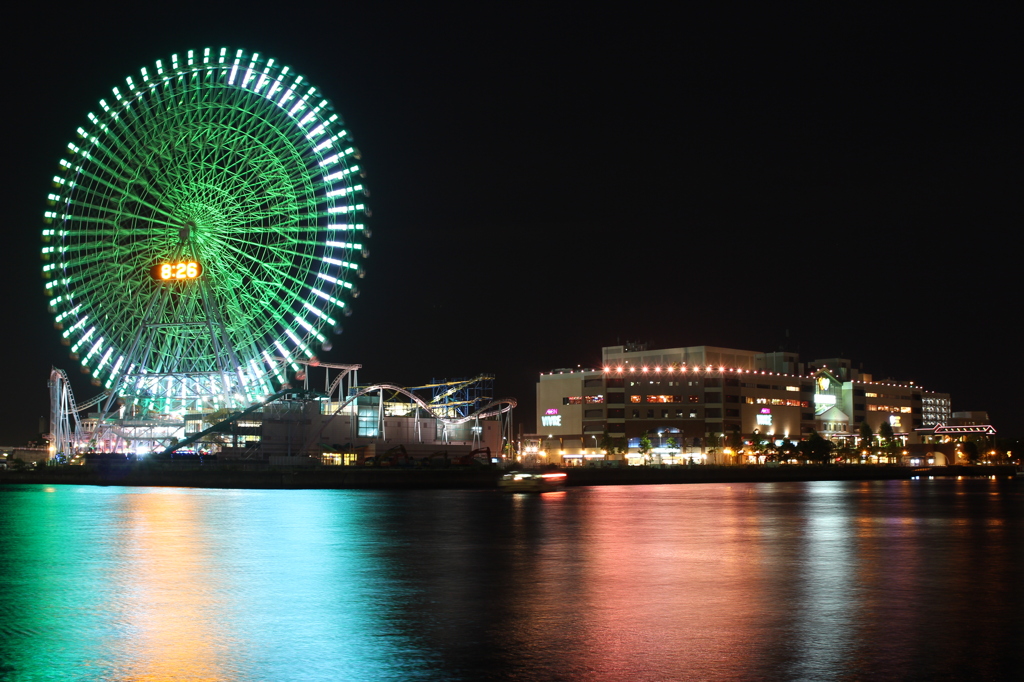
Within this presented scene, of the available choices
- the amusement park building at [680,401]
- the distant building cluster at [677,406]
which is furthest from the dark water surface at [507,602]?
the amusement park building at [680,401]

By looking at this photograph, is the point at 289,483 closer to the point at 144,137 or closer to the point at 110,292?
the point at 110,292

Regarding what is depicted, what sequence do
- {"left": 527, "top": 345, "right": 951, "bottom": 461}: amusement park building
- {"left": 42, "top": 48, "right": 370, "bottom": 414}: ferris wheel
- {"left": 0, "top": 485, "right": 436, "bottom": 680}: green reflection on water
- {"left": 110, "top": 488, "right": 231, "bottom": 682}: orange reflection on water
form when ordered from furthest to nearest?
{"left": 527, "top": 345, "right": 951, "bottom": 461}: amusement park building < {"left": 42, "top": 48, "right": 370, "bottom": 414}: ferris wheel < {"left": 0, "top": 485, "right": 436, "bottom": 680}: green reflection on water < {"left": 110, "top": 488, "right": 231, "bottom": 682}: orange reflection on water

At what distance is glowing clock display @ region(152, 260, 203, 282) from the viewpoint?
72.8 m

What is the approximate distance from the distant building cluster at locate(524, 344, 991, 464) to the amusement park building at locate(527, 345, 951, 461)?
0.46 feet

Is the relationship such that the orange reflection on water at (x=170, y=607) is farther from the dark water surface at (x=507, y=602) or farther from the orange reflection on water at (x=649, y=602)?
the orange reflection on water at (x=649, y=602)

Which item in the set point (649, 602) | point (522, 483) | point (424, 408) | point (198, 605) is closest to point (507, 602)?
point (649, 602)

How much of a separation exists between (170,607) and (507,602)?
5614 millimetres

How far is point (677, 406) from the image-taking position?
477ft

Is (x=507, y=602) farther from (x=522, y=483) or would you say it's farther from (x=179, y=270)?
(x=179, y=270)

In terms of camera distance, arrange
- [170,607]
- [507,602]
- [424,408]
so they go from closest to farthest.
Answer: [170,607], [507,602], [424,408]

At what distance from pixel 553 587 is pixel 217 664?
8.43 meters

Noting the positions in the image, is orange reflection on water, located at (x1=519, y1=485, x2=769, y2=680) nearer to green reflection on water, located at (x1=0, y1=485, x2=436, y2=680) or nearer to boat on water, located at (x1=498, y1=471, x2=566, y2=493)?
green reflection on water, located at (x1=0, y1=485, x2=436, y2=680)

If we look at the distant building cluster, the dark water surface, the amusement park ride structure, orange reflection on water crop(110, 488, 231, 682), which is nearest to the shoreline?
the amusement park ride structure

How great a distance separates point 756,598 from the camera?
18.3 meters
